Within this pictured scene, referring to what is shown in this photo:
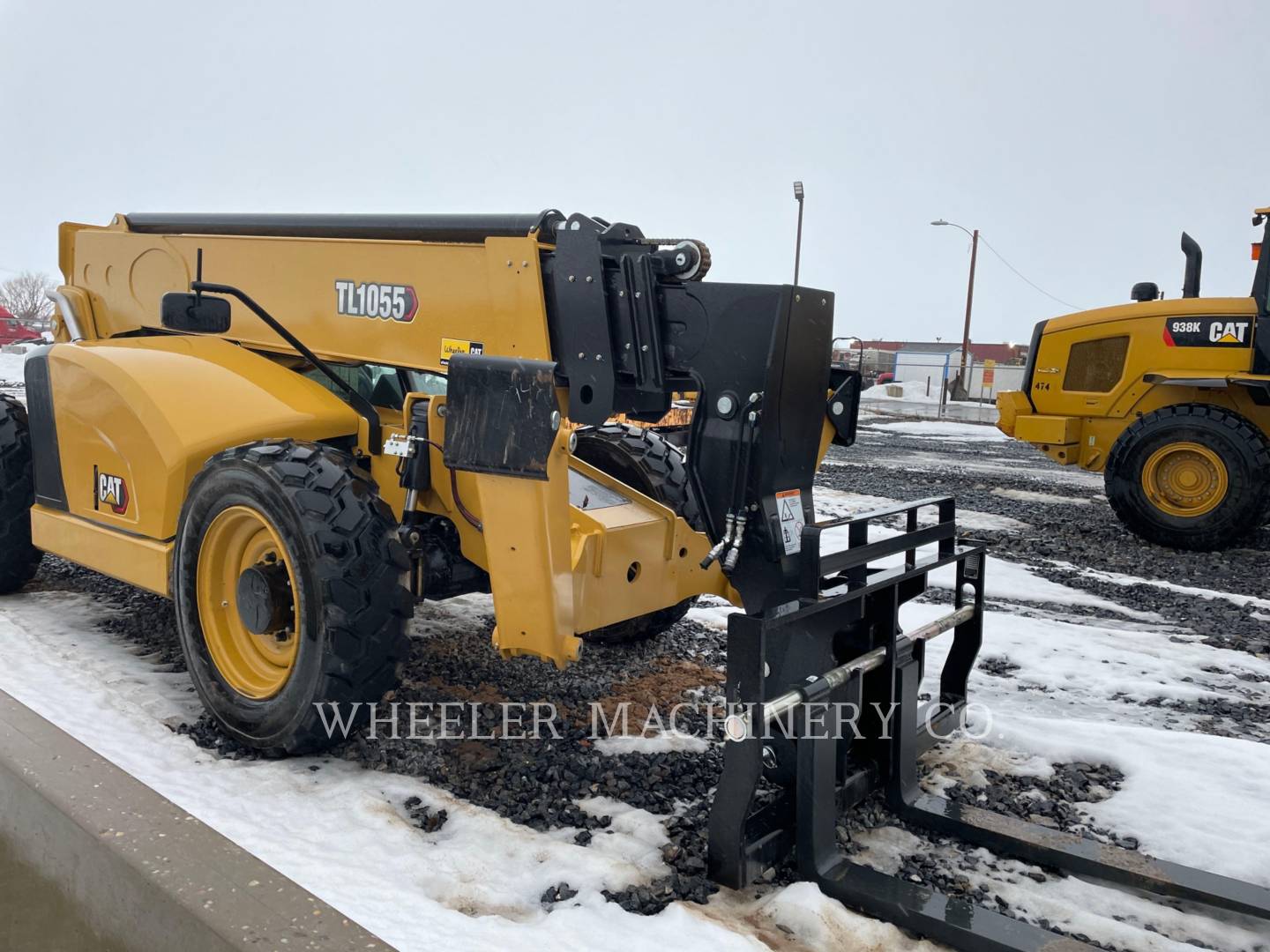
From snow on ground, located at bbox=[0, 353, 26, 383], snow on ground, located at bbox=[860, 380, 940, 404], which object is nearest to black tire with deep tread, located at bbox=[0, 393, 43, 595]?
snow on ground, located at bbox=[0, 353, 26, 383]

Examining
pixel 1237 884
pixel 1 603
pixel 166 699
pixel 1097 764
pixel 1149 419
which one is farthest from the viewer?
pixel 1149 419

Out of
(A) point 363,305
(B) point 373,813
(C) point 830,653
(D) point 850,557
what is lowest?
(B) point 373,813

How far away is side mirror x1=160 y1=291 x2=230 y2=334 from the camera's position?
14.2 feet

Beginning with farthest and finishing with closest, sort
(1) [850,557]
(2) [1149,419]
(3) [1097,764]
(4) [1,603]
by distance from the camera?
(2) [1149,419]
(4) [1,603]
(3) [1097,764]
(1) [850,557]

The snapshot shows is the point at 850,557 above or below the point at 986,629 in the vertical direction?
above

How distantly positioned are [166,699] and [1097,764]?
3.54m

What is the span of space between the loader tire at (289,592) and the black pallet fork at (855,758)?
1300 mm

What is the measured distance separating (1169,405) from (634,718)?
6.93 meters

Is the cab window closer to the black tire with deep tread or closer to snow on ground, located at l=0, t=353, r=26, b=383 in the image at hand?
the black tire with deep tread

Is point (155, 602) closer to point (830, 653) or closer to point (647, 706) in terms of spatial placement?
point (647, 706)

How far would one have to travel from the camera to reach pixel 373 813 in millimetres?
3199

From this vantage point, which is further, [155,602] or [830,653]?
[155,602]

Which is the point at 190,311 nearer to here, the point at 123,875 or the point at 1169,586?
the point at 123,875

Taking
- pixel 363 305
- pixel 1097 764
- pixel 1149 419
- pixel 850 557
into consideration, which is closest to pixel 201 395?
pixel 363 305
